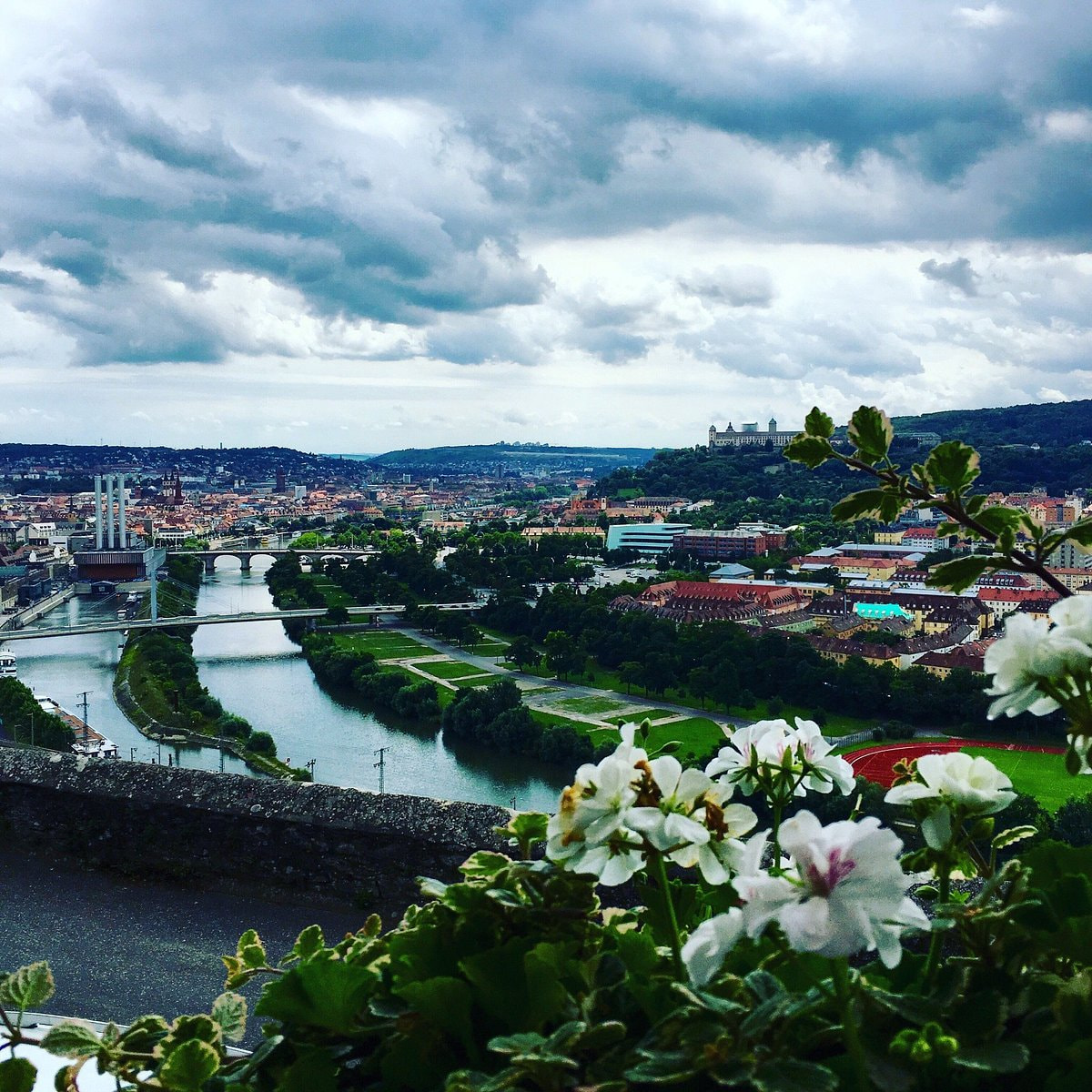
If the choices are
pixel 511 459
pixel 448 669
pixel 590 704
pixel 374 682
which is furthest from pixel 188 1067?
pixel 511 459

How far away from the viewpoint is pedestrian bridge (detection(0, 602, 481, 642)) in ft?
57.9

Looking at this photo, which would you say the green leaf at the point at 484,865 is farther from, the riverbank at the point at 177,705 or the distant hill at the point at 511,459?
the distant hill at the point at 511,459

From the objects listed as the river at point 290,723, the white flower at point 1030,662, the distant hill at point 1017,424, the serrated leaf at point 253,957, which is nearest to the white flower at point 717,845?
the white flower at point 1030,662

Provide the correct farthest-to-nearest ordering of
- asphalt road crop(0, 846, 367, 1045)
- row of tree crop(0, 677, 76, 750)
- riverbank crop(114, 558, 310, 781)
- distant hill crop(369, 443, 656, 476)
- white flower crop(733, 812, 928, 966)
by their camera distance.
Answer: distant hill crop(369, 443, 656, 476) < riverbank crop(114, 558, 310, 781) < row of tree crop(0, 677, 76, 750) < asphalt road crop(0, 846, 367, 1045) < white flower crop(733, 812, 928, 966)

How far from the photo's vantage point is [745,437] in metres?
45.2

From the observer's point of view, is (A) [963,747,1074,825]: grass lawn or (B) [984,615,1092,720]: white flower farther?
(A) [963,747,1074,825]: grass lawn

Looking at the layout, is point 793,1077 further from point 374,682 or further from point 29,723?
point 374,682

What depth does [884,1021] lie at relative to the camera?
0.38 meters

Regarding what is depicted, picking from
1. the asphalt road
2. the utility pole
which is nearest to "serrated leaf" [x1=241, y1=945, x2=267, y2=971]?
the asphalt road

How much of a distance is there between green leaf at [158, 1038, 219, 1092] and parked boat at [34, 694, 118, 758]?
10245 mm

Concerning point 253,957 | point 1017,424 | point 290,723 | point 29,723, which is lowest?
point 290,723

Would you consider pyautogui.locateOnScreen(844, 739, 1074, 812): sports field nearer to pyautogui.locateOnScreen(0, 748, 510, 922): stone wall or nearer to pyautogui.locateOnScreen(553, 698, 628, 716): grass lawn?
pyautogui.locateOnScreen(553, 698, 628, 716): grass lawn

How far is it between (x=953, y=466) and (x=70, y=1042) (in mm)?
419

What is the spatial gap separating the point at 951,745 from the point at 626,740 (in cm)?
A: 1285
